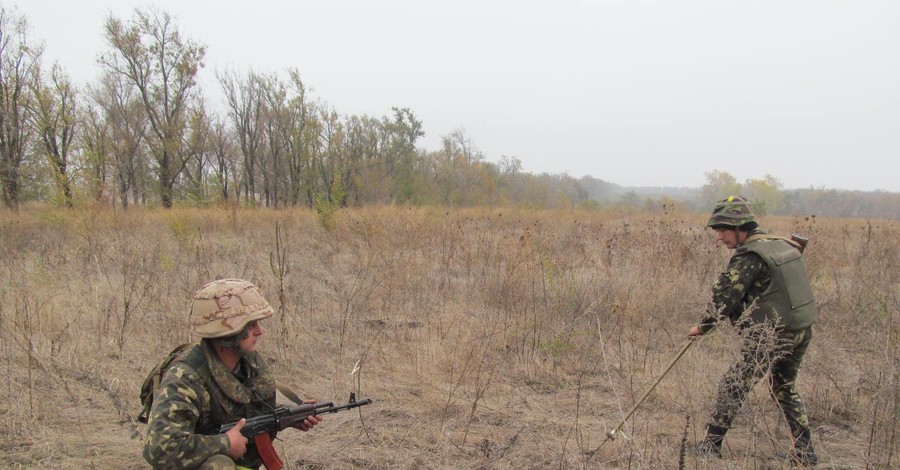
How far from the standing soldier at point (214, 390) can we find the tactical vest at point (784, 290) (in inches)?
98.8

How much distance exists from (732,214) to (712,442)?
4.52ft

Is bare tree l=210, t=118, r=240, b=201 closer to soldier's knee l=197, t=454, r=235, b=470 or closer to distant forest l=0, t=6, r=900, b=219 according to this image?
distant forest l=0, t=6, r=900, b=219

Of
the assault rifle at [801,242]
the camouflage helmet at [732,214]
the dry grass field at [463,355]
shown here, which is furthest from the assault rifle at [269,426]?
the assault rifle at [801,242]

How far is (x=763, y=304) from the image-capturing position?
8.18 ft

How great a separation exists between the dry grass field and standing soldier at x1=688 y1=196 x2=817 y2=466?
111 millimetres

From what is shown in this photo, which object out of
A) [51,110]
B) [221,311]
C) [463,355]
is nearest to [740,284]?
[463,355]

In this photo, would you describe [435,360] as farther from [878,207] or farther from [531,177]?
[878,207]

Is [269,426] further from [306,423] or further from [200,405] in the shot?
[200,405]

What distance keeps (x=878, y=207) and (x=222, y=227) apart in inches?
3143

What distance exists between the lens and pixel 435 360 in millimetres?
3814

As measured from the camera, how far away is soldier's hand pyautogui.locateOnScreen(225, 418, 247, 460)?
1.60 meters

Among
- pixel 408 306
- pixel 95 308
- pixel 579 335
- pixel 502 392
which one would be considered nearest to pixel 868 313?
pixel 579 335

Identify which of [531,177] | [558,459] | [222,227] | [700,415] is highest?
[531,177]

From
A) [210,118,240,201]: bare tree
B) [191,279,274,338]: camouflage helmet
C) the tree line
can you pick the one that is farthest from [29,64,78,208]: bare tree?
[191,279,274,338]: camouflage helmet
